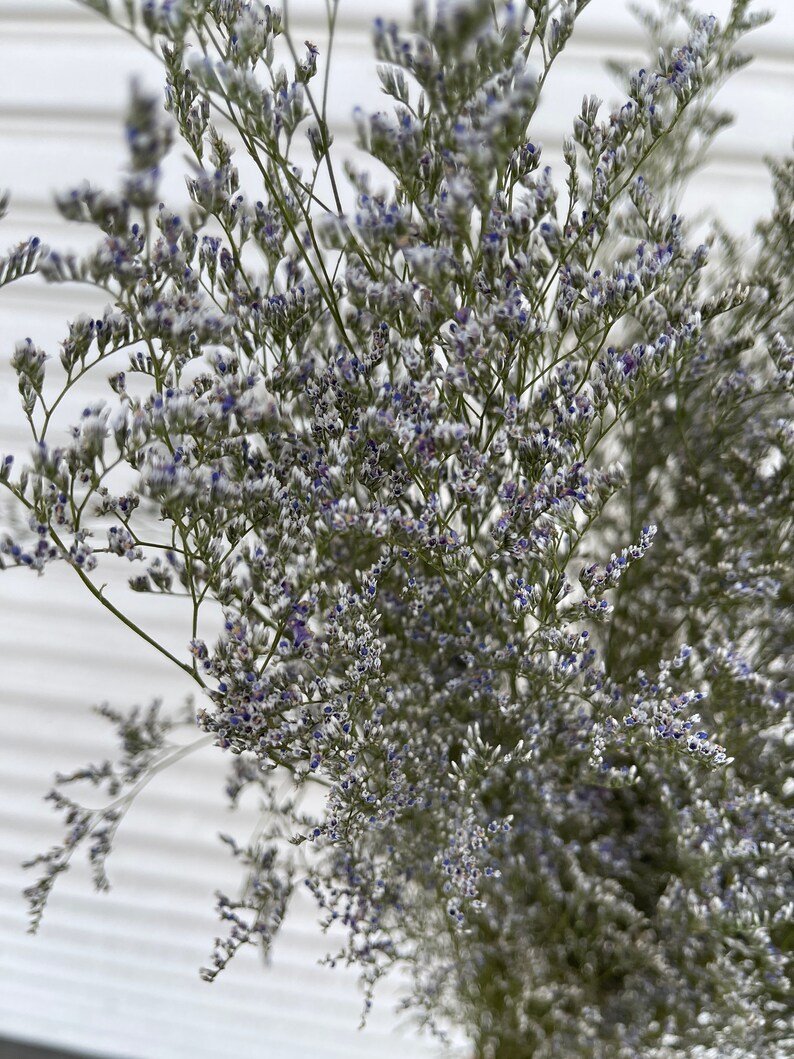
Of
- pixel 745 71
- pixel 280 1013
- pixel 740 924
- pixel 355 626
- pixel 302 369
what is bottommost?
pixel 280 1013

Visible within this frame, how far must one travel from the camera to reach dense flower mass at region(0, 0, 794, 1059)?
18.3 inches

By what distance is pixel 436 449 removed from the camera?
18.9 inches

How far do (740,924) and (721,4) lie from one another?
1077 mm

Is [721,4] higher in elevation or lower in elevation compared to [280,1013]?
higher

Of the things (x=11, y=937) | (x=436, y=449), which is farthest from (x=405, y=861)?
(x=11, y=937)

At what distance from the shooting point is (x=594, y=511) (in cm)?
52

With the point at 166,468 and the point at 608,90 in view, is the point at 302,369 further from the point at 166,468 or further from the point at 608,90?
the point at 608,90

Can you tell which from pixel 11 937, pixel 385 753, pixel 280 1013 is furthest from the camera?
pixel 11 937

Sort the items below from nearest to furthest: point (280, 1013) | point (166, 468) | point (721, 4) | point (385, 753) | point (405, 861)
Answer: point (166, 468), point (385, 753), point (405, 861), point (721, 4), point (280, 1013)

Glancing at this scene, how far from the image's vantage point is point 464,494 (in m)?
0.51

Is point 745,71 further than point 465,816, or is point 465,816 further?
point 745,71

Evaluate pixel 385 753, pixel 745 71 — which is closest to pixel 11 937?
pixel 385 753

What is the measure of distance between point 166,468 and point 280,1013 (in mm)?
1539

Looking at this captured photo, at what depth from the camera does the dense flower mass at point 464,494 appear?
0.47 metres
